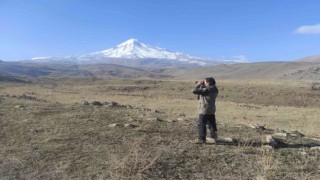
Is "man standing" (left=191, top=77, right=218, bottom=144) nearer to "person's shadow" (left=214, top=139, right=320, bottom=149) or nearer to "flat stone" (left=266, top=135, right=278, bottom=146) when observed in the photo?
"person's shadow" (left=214, top=139, right=320, bottom=149)

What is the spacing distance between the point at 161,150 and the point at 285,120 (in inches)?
614

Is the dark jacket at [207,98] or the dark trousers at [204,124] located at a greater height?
the dark jacket at [207,98]

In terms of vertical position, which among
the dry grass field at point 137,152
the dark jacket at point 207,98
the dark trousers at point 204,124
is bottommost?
the dry grass field at point 137,152

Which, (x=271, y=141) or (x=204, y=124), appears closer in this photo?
(x=204, y=124)

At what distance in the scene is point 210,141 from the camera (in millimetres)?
11539

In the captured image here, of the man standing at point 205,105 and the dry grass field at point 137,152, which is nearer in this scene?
the dry grass field at point 137,152

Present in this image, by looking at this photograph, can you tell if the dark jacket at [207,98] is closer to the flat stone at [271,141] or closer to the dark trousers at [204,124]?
the dark trousers at [204,124]

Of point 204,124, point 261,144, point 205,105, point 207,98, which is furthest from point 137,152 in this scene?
point 261,144

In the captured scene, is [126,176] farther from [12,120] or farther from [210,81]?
[12,120]

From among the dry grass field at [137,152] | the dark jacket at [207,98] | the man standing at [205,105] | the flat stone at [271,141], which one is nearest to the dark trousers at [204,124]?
the man standing at [205,105]

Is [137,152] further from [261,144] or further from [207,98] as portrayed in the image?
[261,144]

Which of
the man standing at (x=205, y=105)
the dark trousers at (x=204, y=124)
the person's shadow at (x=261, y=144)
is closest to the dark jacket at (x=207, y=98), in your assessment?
the man standing at (x=205, y=105)

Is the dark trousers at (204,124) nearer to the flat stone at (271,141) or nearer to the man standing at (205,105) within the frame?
the man standing at (205,105)

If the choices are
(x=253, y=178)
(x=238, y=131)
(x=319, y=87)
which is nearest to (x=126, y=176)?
(x=253, y=178)
